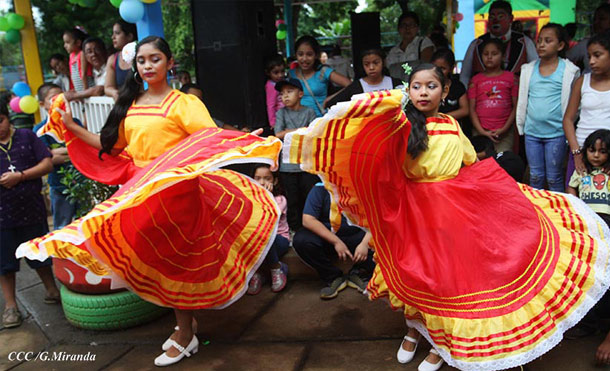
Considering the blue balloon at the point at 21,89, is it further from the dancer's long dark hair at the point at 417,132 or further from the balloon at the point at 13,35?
the dancer's long dark hair at the point at 417,132

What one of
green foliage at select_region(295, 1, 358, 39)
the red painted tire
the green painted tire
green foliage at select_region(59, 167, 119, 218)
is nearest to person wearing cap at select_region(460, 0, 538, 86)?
green foliage at select_region(59, 167, 119, 218)

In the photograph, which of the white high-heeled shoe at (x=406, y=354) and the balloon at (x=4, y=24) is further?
the balloon at (x=4, y=24)

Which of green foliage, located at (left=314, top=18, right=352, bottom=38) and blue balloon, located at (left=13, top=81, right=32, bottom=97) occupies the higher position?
green foliage, located at (left=314, top=18, right=352, bottom=38)

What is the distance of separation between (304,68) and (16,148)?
9.02ft

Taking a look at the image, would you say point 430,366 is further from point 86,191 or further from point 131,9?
point 131,9

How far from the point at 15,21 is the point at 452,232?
6.82 m

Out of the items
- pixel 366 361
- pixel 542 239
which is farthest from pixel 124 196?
pixel 542 239

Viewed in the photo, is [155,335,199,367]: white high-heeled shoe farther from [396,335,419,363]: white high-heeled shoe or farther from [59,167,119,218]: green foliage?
[59,167,119,218]: green foliage

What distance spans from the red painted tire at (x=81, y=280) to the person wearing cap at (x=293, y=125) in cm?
178

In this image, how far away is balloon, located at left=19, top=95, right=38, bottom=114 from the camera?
676 cm

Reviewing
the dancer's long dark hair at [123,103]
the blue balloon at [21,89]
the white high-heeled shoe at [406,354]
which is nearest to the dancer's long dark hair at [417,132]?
the white high-heeled shoe at [406,354]

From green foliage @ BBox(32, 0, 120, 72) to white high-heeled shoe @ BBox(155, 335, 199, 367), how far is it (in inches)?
434

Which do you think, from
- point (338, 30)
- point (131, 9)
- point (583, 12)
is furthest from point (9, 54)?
point (583, 12)

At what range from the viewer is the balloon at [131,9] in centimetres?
445
